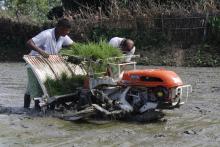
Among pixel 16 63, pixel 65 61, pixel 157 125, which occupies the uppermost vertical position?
pixel 65 61

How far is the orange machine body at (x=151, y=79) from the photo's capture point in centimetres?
962

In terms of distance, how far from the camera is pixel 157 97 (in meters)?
9.79

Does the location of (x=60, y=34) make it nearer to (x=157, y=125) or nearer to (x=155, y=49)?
(x=157, y=125)

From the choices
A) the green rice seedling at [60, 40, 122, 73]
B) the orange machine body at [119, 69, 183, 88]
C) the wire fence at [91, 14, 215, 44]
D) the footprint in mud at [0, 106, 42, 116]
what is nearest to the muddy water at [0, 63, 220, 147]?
the footprint in mud at [0, 106, 42, 116]

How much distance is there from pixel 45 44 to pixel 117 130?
→ 9.00 ft

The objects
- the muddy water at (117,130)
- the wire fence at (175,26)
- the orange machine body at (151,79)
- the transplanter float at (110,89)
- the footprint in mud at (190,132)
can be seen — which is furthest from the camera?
the wire fence at (175,26)

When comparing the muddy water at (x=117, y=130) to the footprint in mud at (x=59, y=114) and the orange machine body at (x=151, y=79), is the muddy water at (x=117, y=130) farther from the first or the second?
the orange machine body at (x=151, y=79)

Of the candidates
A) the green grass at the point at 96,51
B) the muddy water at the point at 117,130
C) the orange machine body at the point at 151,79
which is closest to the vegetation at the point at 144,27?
the muddy water at the point at 117,130

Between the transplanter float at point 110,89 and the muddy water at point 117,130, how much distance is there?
1.07 ft

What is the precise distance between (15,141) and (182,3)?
71.8 feet

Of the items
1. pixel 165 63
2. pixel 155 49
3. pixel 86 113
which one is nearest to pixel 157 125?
pixel 86 113

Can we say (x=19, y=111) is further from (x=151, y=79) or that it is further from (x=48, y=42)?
(x=151, y=79)

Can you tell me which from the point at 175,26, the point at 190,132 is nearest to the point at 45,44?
the point at 190,132

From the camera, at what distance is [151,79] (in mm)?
9766
